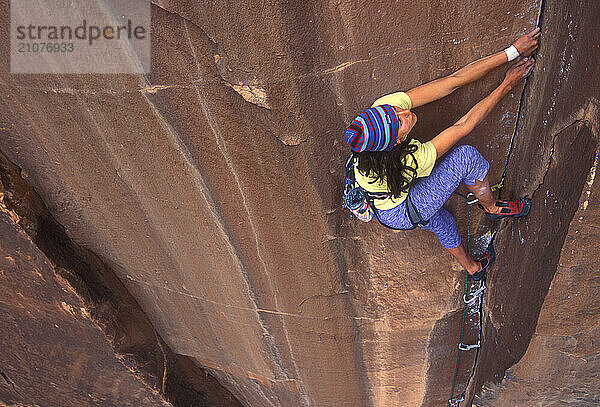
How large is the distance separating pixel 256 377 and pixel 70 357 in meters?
1.27

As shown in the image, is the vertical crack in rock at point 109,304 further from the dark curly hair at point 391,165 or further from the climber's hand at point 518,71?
the climber's hand at point 518,71

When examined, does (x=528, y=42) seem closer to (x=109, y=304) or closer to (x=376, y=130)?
(x=376, y=130)

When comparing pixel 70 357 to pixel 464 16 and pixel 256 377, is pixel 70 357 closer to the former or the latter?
pixel 256 377

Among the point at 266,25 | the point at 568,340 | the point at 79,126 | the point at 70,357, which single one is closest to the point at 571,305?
the point at 568,340

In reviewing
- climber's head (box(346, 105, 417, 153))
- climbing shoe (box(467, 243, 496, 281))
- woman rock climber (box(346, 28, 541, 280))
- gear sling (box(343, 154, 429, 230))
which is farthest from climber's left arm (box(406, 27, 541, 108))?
climbing shoe (box(467, 243, 496, 281))

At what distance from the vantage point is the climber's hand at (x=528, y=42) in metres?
2.15

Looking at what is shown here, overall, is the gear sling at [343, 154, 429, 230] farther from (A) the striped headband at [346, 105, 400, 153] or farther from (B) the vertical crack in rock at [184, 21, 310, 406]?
(B) the vertical crack in rock at [184, 21, 310, 406]

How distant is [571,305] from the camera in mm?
2297

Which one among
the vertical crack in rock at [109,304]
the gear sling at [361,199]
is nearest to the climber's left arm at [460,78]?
the gear sling at [361,199]

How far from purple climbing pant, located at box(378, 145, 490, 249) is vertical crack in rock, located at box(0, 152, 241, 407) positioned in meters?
1.85

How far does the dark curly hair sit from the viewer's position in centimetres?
210

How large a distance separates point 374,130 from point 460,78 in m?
0.51

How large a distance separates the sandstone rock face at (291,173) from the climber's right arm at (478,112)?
47 mm

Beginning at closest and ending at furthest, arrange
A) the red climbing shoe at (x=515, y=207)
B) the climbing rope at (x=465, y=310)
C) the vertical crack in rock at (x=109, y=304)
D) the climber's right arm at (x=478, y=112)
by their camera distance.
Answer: the climber's right arm at (x=478, y=112) < the red climbing shoe at (x=515, y=207) < the climbing rope at (x=465, y=310) < the vertical crack in rock at (x=109, y=304)
